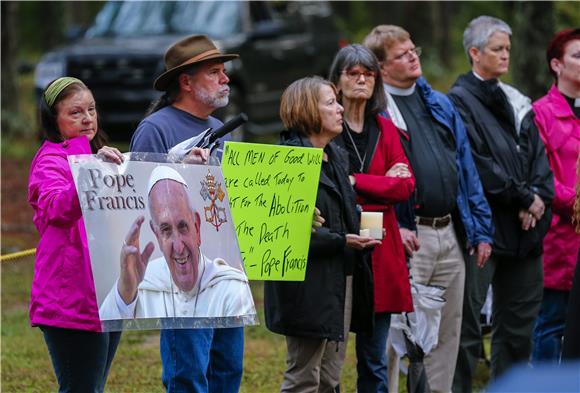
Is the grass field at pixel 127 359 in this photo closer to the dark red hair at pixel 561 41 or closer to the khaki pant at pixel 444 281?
the khaki pant at pixel 444 281

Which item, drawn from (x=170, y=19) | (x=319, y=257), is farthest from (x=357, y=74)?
(x=170, y=19)

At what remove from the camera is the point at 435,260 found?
7086 mm

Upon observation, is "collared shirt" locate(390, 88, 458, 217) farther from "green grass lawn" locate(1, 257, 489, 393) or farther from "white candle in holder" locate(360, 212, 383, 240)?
"green grass lawn" locate(1, 257, 489, 393)

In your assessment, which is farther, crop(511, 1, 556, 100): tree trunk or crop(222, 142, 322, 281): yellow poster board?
crop(511, 1, 556, 100): tree trunk

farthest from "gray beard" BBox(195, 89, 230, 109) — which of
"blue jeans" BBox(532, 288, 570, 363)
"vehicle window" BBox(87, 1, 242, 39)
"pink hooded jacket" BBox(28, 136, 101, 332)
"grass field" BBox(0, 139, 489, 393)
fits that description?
"vehicle window" BBox(87, 1, 242, 39)

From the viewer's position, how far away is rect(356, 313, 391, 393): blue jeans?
6.71m

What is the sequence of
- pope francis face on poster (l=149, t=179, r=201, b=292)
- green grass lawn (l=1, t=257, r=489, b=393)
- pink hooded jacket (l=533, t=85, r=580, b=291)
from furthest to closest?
green grass lawn (l=1, t=257, r=489, b=393) → pink hooded jacket (l=533, t=85, r=580, b=291) → pope francis face on poster (l=149, t=179, r=201, b=292)

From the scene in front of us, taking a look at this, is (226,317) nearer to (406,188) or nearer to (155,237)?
(155,237)

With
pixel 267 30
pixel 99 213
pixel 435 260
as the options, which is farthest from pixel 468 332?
pixel 267 30

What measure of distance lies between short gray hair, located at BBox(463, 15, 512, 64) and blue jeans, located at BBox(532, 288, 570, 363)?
64.9 inches

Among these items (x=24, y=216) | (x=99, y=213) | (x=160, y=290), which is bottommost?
(x=24, y=216)

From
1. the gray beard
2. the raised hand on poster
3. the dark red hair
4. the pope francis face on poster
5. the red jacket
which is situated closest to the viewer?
the raised hand on poster

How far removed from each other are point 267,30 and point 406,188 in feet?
33.8

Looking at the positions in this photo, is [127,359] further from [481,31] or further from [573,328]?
[573,328]
